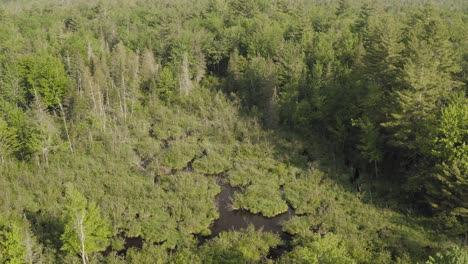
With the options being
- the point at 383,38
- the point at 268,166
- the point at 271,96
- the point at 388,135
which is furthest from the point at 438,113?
the point at 271,96

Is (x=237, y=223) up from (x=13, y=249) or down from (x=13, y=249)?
down

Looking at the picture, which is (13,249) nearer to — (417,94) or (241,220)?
(241,220)

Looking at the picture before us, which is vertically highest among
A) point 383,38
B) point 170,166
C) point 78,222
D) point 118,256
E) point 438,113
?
point 383,38

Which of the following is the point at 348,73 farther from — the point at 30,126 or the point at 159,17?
the point at 159,17

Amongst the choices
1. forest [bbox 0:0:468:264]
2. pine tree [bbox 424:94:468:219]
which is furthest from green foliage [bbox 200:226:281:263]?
pine tree [bbox 424:94:468:219]

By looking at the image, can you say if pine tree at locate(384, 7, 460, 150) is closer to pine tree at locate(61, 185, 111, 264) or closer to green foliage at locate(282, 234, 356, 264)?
green foliage at locate(282, 234, 356, 264)

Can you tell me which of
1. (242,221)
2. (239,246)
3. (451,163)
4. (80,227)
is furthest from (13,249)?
(451,163)

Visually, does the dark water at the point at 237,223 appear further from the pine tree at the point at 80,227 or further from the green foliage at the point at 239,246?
the pine tree at the point at 80,227
